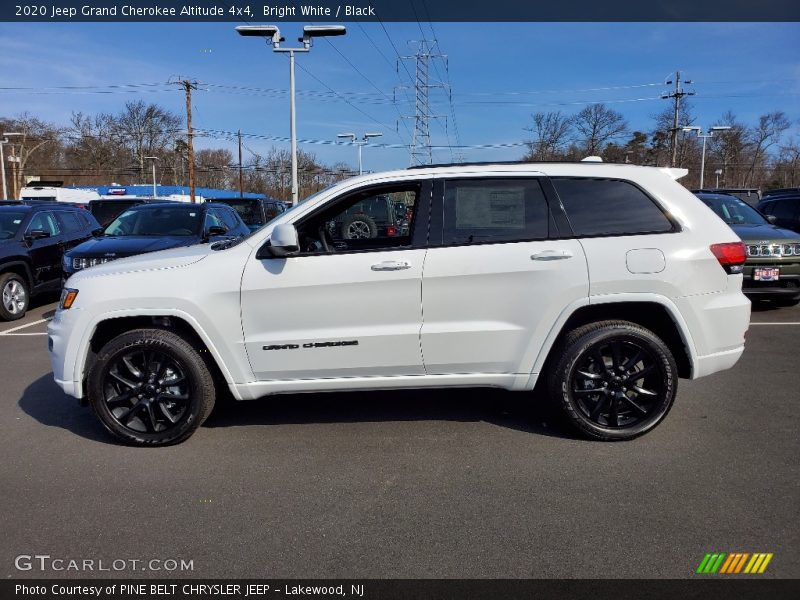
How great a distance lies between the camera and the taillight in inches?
159

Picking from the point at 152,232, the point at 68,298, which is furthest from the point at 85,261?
the point at 68,298

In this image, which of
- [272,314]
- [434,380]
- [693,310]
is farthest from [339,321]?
[693,310]

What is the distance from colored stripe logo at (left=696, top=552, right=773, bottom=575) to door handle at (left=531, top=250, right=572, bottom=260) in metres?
1.98

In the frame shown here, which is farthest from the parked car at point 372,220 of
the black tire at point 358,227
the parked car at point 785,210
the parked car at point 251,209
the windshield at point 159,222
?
the parked car at point 251,209

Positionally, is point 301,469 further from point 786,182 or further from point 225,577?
point 786,182

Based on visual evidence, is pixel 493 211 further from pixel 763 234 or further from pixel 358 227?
pixel 763 234

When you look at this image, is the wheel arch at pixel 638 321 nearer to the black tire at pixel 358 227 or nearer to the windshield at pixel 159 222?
the black tire at pixel 358 227

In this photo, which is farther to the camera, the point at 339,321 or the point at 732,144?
the point at 732,144

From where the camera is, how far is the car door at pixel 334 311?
394 cm

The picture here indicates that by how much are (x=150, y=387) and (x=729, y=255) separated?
4.25 meters

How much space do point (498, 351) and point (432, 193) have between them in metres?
1.24

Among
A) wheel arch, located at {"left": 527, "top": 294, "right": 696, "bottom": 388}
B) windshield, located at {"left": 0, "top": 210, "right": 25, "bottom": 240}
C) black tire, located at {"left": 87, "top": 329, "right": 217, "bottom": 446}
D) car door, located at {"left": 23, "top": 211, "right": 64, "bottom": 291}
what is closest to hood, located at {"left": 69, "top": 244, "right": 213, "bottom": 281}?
black tire, located at {"left": 87, "top": 329, "right": 217, "bottom": 446}

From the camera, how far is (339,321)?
397 cm

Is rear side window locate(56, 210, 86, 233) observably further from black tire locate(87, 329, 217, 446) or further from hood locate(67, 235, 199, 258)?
A: black tire locate(87, 329, 217, 446)
